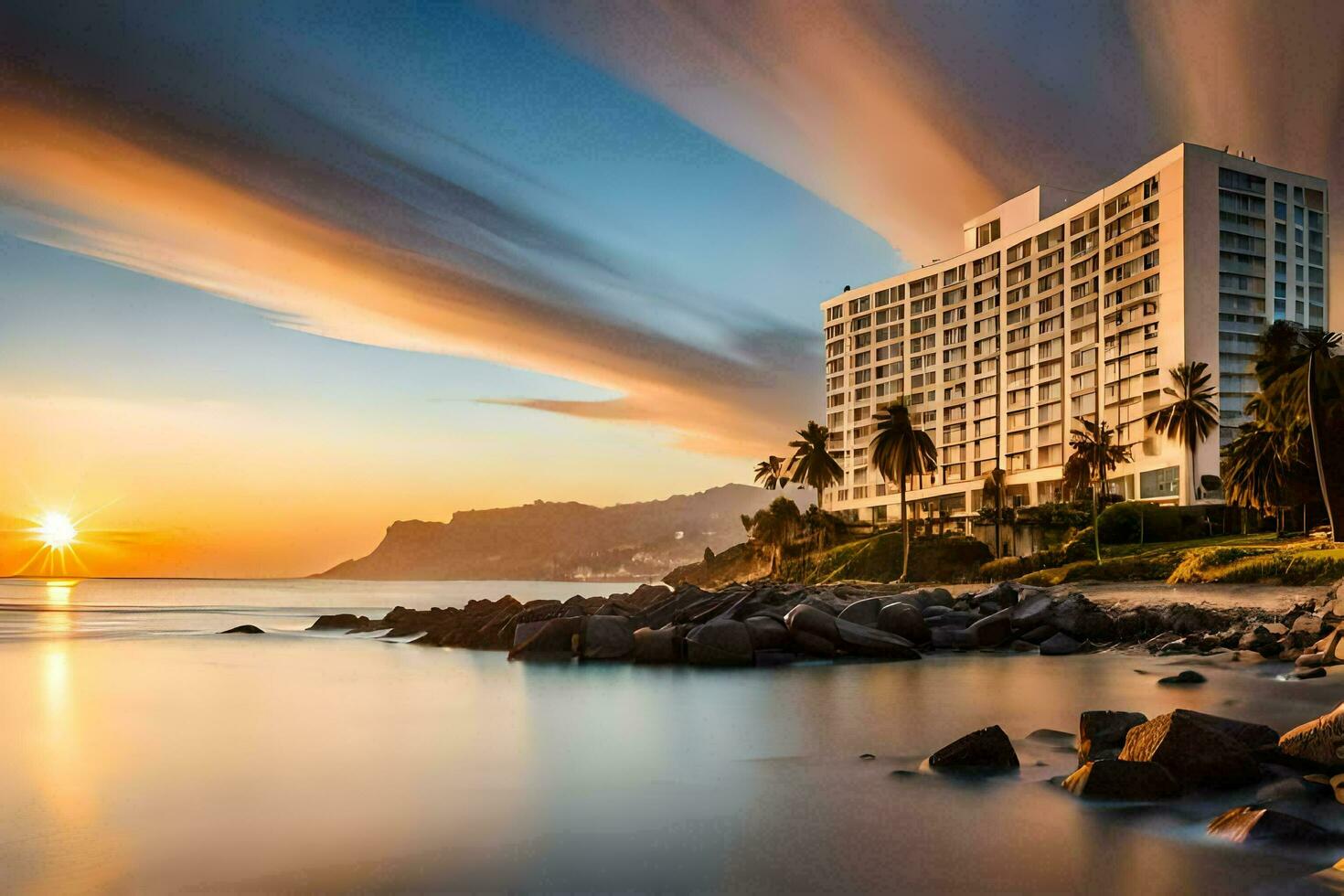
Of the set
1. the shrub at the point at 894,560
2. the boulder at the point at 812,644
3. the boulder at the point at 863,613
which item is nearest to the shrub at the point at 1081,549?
the shrub at the point at 894,560

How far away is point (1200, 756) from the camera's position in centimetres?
856

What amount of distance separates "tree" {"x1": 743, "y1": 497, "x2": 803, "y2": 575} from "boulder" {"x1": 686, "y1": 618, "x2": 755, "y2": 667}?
297ft

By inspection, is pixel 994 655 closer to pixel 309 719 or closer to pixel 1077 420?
pixel 309 719

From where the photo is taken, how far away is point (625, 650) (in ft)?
78.9

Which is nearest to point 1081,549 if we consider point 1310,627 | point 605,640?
point 1310,627

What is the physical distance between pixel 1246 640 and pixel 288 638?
29275 mm

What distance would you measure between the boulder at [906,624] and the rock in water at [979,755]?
16723 mm

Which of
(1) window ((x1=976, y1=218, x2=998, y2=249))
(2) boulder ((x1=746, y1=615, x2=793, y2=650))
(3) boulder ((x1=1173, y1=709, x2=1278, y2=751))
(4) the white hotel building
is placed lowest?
(2) boulder ((x1=746, y1=615, x2=793, y2=650))

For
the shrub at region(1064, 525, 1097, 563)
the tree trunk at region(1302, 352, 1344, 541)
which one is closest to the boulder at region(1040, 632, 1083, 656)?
the tree trunk at region(1302, 352, 1344, 541)

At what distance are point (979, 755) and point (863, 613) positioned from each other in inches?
710

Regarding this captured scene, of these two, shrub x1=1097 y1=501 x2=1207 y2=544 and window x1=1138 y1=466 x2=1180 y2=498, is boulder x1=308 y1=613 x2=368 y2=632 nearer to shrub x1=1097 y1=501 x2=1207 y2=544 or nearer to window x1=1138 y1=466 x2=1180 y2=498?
shrub x1=1097 y1=501 x2=1207 y2=544

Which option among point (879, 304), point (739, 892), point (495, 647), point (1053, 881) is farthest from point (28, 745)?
point (879, 304)

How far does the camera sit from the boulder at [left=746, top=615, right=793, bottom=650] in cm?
2402

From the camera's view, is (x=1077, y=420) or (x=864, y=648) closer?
(x=864, y=648)
